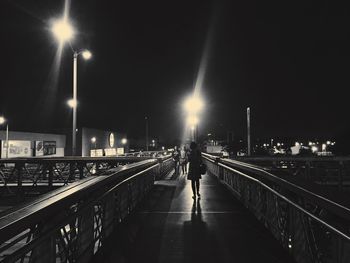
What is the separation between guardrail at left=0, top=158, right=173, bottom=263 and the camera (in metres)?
2.68

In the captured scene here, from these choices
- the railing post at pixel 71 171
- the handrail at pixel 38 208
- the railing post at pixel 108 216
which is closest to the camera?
the handrail at pixel 38 208

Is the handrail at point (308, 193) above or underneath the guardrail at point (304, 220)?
above

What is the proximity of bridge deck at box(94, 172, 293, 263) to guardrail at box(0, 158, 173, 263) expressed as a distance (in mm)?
395

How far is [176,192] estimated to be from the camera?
38.3ft

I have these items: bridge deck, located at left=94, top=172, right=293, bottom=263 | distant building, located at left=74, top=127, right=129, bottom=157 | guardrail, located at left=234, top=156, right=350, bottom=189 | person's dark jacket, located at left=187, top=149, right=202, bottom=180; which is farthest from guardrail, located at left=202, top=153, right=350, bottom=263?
distant building, located at left=74, top=127, right=129, bottom=157

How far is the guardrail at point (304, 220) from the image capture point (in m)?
3.13

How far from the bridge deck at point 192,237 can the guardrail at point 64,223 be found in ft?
1.30

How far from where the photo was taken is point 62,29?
13.7 m

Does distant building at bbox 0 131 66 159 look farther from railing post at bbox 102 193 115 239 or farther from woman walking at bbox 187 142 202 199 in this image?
railing post at bbox 102 193 115 239

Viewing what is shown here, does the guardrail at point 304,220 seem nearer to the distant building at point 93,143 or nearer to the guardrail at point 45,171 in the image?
the guardrail at point 45,171

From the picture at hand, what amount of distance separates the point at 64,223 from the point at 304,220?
2.93 m

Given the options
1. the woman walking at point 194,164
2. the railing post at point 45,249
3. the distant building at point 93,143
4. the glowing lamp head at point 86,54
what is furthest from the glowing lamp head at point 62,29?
the distant building at point 93,143

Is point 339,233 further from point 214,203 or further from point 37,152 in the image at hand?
point 37,152

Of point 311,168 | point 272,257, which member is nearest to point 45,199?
point 272,257
